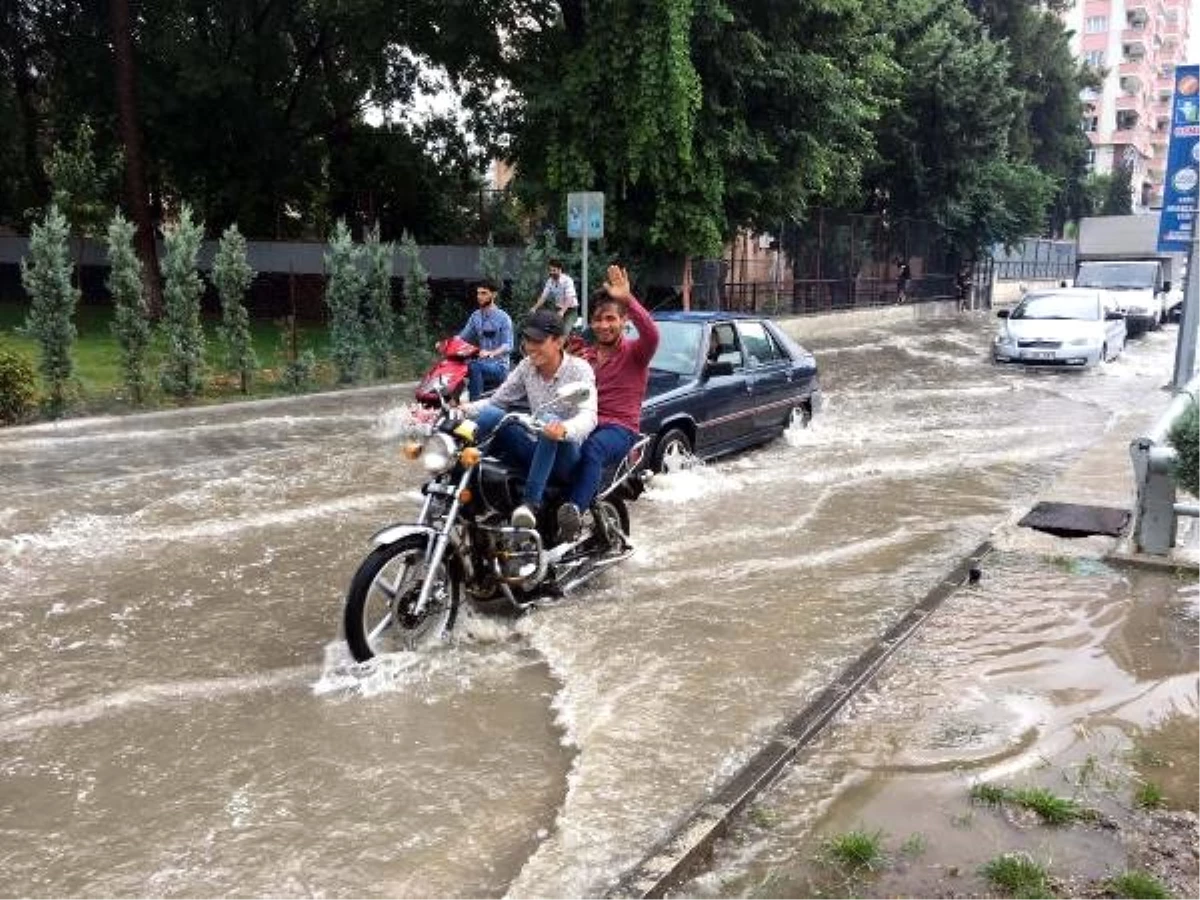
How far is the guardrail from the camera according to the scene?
6.43 meters

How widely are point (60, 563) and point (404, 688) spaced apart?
328 centimetres

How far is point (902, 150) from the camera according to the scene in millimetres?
32438

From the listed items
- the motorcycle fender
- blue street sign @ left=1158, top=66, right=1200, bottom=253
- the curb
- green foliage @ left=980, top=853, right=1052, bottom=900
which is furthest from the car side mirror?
blue street sign @ left=1158, top=66, right=1200, bottom=253

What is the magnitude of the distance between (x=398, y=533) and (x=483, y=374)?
6.89 meters

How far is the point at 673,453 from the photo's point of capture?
30.4 feet

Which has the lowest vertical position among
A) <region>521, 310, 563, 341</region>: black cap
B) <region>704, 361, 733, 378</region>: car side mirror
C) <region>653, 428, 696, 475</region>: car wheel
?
<region>653, 428, 696, 475</region>: car wheel

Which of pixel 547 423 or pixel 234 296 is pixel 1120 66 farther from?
pixel 547 423

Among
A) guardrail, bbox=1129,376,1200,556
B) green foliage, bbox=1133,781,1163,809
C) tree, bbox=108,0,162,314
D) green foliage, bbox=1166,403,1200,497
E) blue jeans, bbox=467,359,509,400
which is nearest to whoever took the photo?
green foliage, bbox=1133,781,1163,809

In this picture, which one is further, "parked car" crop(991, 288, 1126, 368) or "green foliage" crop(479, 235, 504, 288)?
"parked car" crop(991, 288, 1126, 368)

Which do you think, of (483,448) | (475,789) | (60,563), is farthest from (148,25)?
(475,789)

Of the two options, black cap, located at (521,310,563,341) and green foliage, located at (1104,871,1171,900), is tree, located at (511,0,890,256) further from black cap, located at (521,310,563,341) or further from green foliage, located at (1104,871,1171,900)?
green foliage, located at (1104,871,1171,900)

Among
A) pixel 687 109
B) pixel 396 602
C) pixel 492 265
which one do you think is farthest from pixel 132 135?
pixel 396 602

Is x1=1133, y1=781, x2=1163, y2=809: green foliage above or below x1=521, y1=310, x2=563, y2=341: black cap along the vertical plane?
below

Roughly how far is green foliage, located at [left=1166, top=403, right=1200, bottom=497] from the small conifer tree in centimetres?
1145
